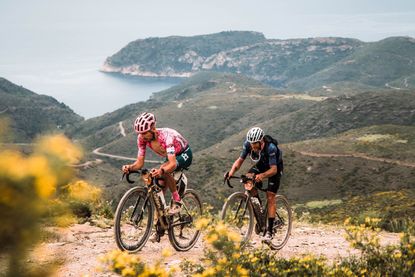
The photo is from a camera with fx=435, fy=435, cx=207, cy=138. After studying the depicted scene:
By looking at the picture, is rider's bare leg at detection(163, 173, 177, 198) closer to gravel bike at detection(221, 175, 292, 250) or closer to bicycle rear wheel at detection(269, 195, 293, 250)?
gravel bike at detection(221, 175, 292, 250)

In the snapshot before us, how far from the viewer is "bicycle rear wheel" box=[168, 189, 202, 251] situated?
306 inches

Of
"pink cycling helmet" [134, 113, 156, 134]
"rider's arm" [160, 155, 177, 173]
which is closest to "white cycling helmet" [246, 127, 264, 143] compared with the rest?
"rider's arm" [160, 155, 177, 173]

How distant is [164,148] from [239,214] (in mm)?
2205

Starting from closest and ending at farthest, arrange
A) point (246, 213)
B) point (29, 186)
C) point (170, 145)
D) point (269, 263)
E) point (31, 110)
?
point (29, 186) → point (269, 263) → point (170, 145) → point (246, 213) → point (31, 110)

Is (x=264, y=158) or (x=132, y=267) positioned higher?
(x=132, y=267)

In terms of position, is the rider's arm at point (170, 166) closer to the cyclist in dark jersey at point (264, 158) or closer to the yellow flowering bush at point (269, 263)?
the cyclist in dark jersey at point (264, 158)

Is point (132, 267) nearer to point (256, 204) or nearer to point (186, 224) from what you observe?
point (186, 224)

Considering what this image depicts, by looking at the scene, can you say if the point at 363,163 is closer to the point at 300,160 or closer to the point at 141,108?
the point at 300,160

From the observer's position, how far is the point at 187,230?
852cm

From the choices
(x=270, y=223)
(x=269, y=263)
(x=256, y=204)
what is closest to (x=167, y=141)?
(x=256, y=204)

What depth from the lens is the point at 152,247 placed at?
7832 mm

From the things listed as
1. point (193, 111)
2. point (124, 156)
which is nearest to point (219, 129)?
point (193, 111)

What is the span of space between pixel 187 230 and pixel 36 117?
151 metres

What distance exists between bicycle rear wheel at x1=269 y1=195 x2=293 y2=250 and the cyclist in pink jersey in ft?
7.98
